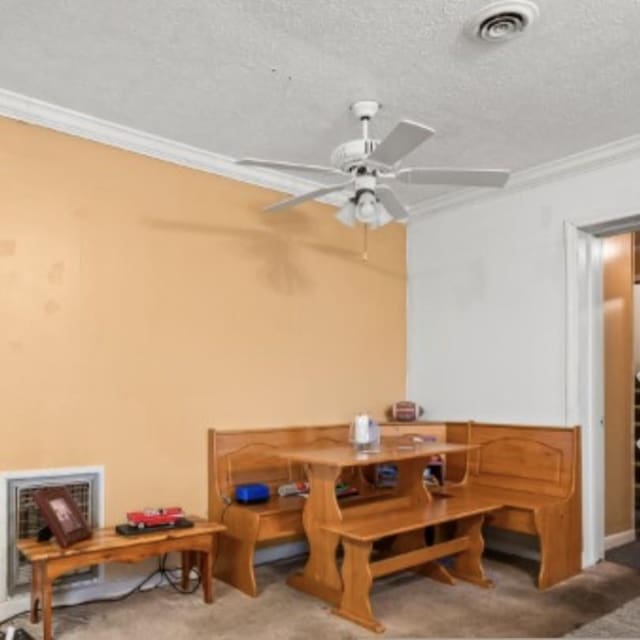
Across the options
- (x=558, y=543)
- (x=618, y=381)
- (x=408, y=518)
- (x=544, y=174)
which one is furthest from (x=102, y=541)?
(x=618, y=381)

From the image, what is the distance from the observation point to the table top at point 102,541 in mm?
2863

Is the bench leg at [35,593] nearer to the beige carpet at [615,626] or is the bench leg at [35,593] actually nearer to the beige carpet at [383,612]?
the beige carpet at [383,612]

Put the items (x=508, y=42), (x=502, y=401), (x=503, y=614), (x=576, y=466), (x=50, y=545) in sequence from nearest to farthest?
1. (x=508, y=42)
2. (x=50, y=545)
3. (x=503, y=614)
4. (x=576, y=466)
5. (x=502, y=401)

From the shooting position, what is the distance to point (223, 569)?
145 inches

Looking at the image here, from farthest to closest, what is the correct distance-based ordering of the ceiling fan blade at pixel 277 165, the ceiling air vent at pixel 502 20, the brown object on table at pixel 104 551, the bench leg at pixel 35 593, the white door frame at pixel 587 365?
the white door frame at pixel 587 365
the bench leg at pixel 35 593
the brown object on table at pixel 104 551
the ceiling fan blade at pixel 277 165
the ceiling air vent at pixel 502 20

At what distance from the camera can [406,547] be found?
3.85 metres

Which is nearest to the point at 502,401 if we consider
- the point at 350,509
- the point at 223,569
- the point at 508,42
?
the point at 350,509

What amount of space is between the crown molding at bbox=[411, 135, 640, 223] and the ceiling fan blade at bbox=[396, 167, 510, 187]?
1.24 meters

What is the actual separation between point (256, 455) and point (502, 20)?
283 cm

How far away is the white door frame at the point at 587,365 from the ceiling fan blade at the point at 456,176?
53.2 inches

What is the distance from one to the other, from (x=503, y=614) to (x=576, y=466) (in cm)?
115

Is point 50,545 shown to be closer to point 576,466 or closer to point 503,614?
point 503,614

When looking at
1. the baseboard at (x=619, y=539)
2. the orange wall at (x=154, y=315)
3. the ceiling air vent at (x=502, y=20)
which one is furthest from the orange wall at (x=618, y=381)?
the ceiling air vent at (x=502, y=20)

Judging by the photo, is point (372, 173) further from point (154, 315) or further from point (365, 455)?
point (154, 315)
